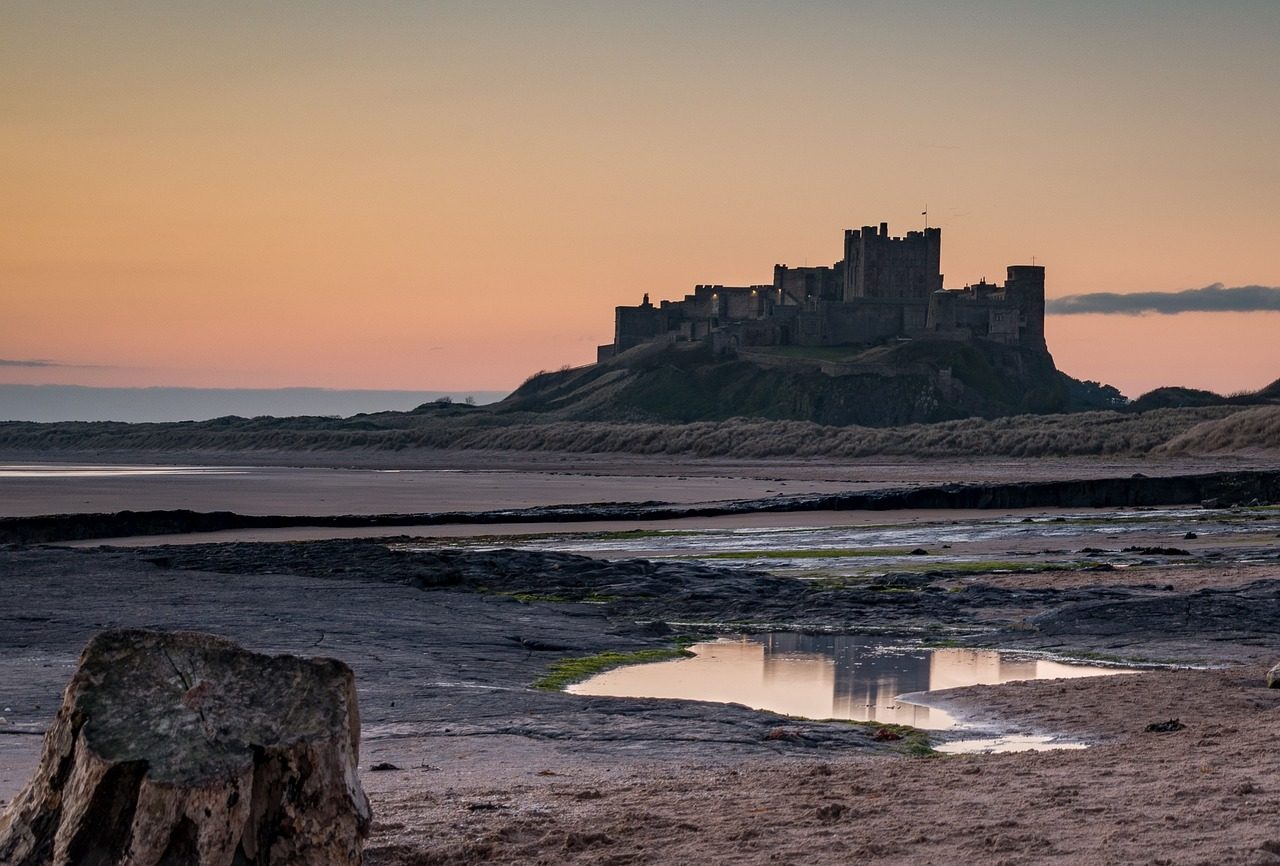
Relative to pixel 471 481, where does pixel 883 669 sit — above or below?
below

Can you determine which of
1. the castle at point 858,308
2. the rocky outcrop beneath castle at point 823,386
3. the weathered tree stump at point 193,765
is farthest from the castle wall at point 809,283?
the weathered tree stump at point 193,765

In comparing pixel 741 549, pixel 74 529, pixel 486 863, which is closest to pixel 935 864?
pixel 486 863

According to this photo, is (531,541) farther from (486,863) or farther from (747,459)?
(747,459)

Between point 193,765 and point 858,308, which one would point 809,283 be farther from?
point 193,765

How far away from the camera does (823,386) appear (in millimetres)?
109188

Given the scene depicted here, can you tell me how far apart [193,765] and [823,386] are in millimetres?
105842

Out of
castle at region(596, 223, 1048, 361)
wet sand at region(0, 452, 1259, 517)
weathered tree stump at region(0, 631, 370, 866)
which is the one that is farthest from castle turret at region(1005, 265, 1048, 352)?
weathered tree stump at region(0, 631, 370, 866)

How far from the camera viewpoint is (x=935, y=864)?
5555mm

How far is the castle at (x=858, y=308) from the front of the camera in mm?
122312

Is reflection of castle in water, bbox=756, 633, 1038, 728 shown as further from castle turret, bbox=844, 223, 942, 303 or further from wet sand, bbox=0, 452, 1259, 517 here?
castle turret, bbox=844, 223, 942, 303

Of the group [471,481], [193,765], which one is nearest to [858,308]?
[471,481]

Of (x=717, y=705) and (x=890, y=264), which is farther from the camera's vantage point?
(x=890, y=264)

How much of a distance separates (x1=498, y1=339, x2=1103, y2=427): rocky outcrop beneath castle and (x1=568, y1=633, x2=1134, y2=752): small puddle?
89.8 m

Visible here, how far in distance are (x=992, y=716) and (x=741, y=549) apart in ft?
44.5
